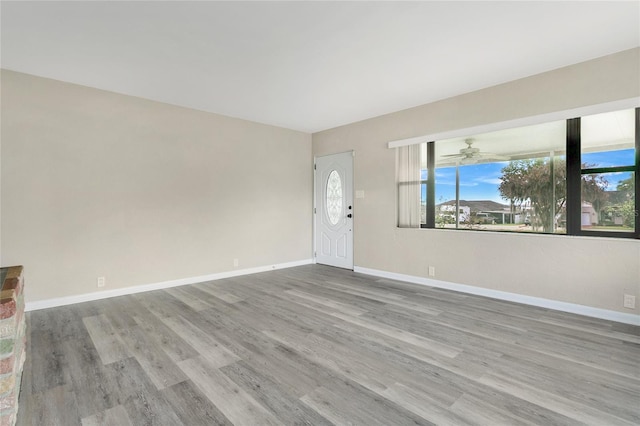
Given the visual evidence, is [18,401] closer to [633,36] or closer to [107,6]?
[107,6]

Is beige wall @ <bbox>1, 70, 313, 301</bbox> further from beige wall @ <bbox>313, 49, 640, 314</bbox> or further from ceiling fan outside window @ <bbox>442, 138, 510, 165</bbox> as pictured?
ceiling fan outside window @ <bbox>442, 138, 510, 165</bbox>

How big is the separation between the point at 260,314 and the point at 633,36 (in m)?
4.54

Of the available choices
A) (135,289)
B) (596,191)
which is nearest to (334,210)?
(135,289)

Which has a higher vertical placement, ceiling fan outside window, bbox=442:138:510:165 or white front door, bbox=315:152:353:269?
ceiling fan outside window, bbox=442:138:510:165

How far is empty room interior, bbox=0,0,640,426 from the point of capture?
209cm

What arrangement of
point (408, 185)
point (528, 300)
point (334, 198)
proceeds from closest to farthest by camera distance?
point (528, 300) → point (408, 185) → point (334, 198)

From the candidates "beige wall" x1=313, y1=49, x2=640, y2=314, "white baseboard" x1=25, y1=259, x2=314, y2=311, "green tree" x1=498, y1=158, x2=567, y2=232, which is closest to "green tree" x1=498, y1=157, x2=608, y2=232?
"green tree" x1=498, y1=158, x2=567, y2=232

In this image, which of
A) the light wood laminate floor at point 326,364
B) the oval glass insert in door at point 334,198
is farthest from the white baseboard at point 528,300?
the oval glass insert in door at point 334,198

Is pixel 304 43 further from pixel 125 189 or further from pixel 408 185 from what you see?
pixel 125 189

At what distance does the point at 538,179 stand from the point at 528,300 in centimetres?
150

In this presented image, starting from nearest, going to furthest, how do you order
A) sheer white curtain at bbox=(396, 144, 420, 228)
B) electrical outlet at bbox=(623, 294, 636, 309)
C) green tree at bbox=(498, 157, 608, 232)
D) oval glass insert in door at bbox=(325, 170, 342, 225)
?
electrical outlet at bbox=(623, 294, 636, 309) → green tree at bbox=(498, 157, 608, 232) → sheer white curtain at bbox=(396, 144, 420, 228) → oval glass insert in door at bbox=(325, 170, 342, 225)

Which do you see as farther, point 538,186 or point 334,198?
point 334,198

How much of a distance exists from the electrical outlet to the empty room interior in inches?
2.3

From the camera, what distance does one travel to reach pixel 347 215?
5.88 m
